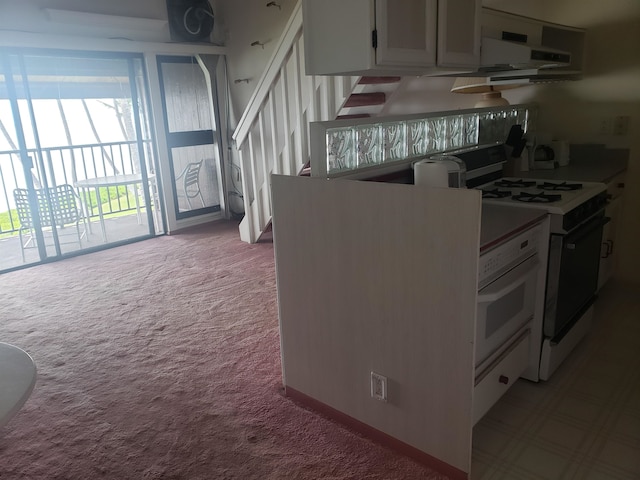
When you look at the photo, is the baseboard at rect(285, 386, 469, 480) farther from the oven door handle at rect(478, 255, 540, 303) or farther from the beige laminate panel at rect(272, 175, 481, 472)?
the oven door handle at rect(478, 255, 540, 303)

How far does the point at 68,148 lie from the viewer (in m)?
5.10

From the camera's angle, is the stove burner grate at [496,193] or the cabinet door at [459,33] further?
the stove burner grate at [496,193]

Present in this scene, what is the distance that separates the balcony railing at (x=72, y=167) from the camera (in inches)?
191

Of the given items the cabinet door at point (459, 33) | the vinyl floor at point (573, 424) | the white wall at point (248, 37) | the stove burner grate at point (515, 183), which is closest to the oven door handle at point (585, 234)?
the stove burner grate at point (515, 183)

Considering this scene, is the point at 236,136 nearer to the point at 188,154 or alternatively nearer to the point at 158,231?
the point at 188,154

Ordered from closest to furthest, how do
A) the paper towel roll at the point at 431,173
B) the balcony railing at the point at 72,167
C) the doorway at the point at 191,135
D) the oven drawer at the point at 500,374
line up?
the oven drawer at the point at 500,374
the paper towel roll at the point at 431,173
the balcony railing at the point at 72,167
the doorway at the point at 191,135

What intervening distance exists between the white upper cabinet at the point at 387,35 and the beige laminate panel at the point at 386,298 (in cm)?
59

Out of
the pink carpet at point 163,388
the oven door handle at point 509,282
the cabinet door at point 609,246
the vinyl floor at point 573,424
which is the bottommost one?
the vinyl floor at point 573,424

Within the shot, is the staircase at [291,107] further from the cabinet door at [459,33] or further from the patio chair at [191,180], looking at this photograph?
the cabinet door at [459,33]

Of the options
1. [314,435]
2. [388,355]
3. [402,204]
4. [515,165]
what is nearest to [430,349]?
[388,355]

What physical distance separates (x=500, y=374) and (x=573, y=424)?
0.44 meters

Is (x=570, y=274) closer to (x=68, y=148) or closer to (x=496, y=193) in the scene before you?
(x=496, y=193)

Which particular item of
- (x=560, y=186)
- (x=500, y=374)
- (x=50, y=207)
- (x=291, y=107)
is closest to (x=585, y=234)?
(x=560, y=186)

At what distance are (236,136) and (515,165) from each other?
9.08 feet
